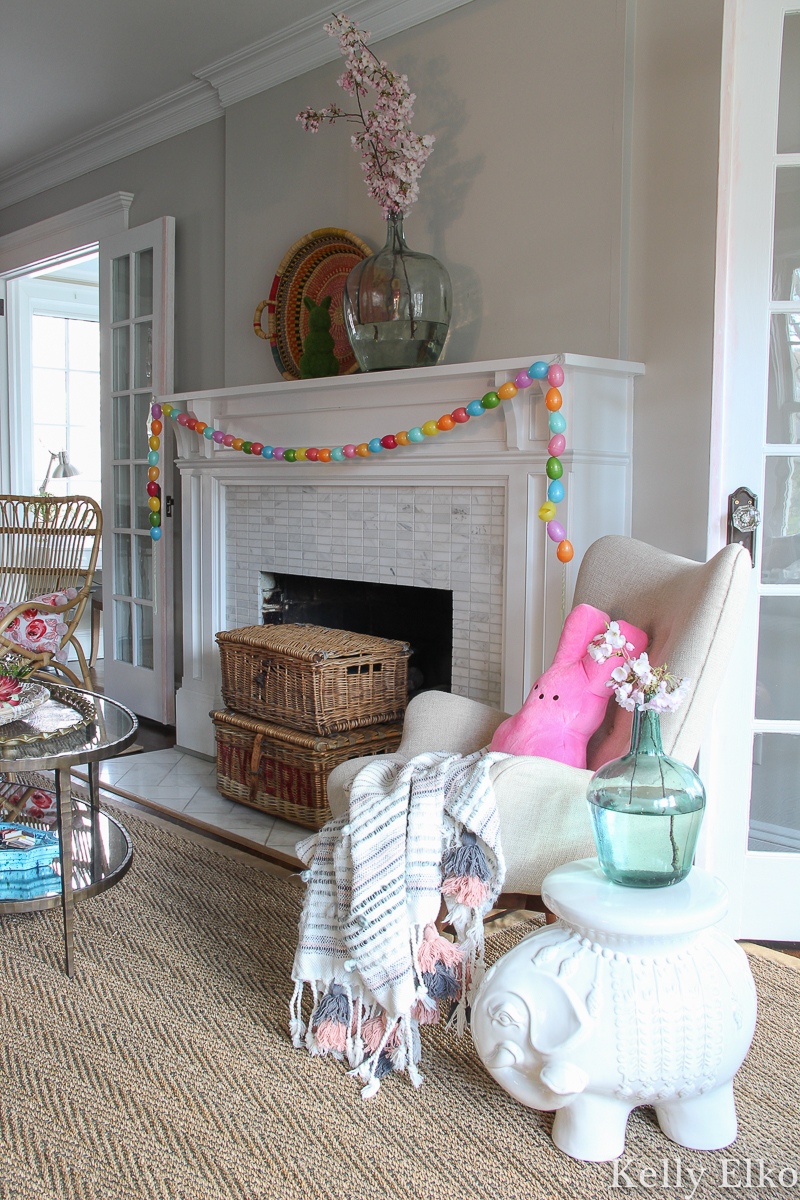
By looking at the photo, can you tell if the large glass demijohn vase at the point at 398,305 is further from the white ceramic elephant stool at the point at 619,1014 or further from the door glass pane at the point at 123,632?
the door glass pane at the point at 123,632

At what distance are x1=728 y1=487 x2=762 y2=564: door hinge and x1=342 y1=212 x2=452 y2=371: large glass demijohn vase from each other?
104 centimetres

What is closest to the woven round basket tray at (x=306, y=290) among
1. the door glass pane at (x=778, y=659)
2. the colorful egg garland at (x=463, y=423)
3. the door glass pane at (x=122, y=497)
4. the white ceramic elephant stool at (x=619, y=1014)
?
the colorful egg garland at (x=463, y=423)

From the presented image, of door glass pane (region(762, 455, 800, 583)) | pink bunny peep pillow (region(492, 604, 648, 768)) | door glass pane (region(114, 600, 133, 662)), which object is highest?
door glass pane (region(762, 455, 800, 583))

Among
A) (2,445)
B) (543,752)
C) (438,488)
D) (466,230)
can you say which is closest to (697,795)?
(543,752)

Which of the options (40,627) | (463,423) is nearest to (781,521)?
(463,423)

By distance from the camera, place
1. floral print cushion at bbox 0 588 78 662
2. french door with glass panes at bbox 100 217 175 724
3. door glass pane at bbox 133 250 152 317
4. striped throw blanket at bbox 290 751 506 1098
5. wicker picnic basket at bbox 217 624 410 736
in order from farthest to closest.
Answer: door glass pane at bbox 133 250 152 317 < french door with glass panes at bbox 100 217 175 724 < floral print cushion at bbox 0 588 78 662 < wicker picnic basket at bbox 217 624 410 736 < striped throw blanket at bbox 290 751 506 1098

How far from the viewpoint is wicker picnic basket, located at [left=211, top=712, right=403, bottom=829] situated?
2.85 metres

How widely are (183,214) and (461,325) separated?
1.83 meters

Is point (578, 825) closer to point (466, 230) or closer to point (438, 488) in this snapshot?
point (438, 488)

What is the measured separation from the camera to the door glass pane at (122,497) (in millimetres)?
4395

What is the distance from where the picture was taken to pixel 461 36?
2824 mm

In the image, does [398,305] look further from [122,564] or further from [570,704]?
[122,564]

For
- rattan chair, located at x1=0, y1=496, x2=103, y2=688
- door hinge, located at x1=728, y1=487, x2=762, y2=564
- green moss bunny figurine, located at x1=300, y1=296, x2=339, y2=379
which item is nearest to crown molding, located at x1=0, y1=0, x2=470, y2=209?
green moss bunny figurine, located at x1=300, y1=296, x2=339, y2=379

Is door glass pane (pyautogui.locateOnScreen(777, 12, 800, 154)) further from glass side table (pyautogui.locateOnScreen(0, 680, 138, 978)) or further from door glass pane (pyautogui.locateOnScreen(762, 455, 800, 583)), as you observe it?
glass side table (pyautogui.locateOnScreen(0, 680, 138, 978))
